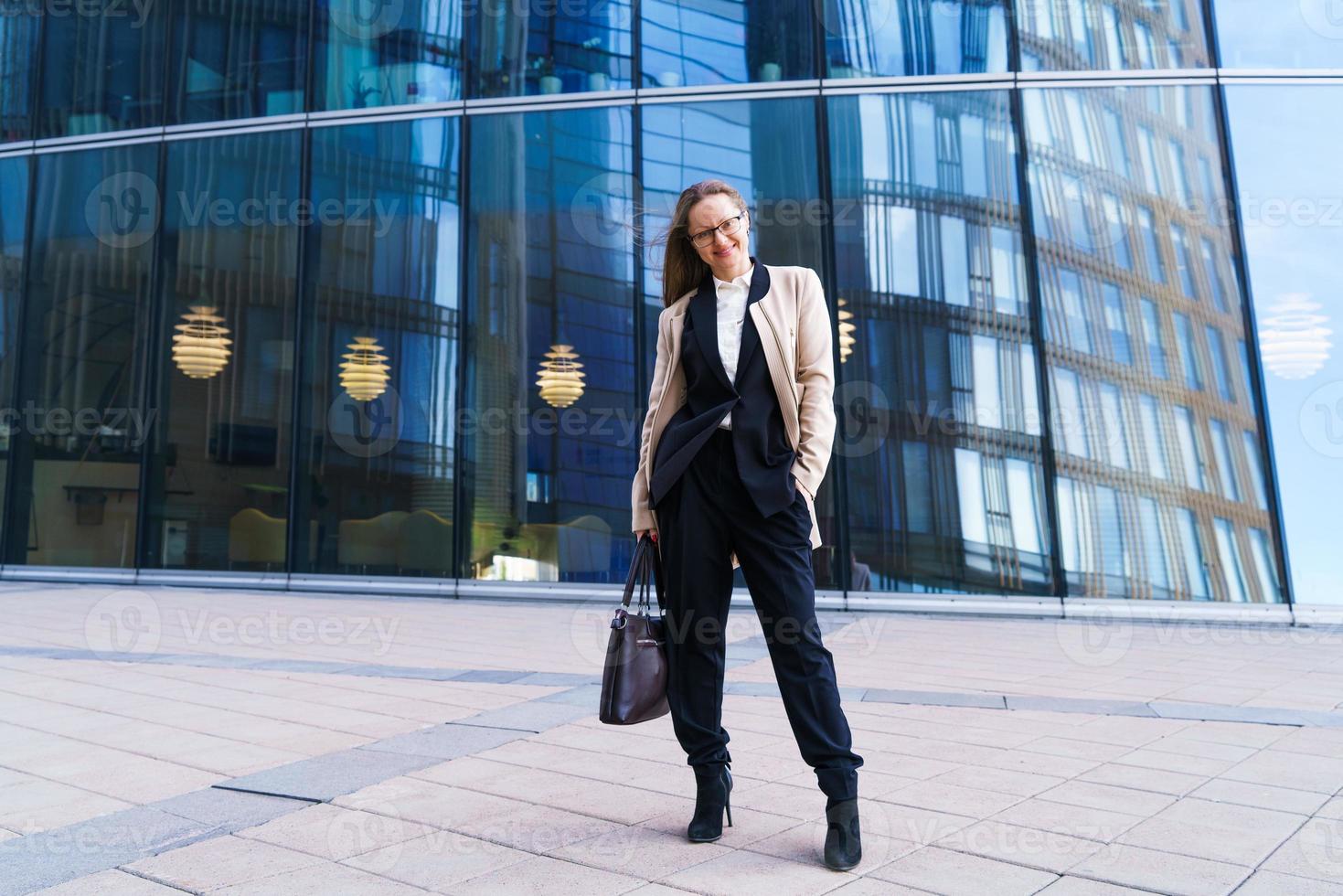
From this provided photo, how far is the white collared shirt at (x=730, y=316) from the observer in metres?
2.67

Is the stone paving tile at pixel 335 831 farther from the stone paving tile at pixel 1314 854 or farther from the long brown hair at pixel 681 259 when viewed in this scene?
the stone paving tile at pixel 1314 854

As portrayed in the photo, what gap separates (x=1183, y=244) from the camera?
867 centimetres

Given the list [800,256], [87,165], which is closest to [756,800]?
[800,256]

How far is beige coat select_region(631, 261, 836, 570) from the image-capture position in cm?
262

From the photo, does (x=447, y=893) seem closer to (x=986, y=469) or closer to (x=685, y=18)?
(x=986, y=469)

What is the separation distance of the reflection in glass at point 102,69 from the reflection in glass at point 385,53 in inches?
79.7

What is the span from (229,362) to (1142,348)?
8683 millimetres

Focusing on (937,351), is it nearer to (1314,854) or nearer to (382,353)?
(382,353)

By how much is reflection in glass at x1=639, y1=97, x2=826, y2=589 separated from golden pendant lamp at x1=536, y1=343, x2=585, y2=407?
66cm
